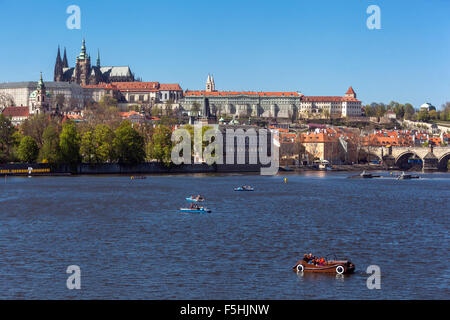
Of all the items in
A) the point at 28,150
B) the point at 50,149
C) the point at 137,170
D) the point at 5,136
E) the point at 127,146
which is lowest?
the point at 137,170

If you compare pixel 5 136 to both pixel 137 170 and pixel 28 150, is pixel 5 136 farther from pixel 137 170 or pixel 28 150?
pixel 137 170

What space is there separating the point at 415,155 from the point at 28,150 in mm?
79691

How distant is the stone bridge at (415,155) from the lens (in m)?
137

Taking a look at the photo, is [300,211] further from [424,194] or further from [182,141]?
[182,141]

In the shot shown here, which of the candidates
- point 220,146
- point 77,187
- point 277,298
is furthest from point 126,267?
point 220,146

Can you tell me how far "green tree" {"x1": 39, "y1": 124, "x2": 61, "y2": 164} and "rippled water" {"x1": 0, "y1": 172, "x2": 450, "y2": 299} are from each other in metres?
23.1

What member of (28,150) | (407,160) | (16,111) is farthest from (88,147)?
(16,111)

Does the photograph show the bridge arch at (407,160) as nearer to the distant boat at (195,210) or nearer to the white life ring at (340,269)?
the distant boat at (195,210)

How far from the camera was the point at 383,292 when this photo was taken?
84.9 feet

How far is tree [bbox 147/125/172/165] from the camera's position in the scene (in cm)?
10194

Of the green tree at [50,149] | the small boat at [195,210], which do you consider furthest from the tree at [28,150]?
the small boat at [195,210]

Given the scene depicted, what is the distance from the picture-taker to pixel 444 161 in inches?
5527

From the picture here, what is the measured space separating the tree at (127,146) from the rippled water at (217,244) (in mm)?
28757

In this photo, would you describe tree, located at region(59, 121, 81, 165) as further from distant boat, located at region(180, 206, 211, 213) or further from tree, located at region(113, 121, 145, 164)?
distant boat, located at region(180, 206, 211, 213)
